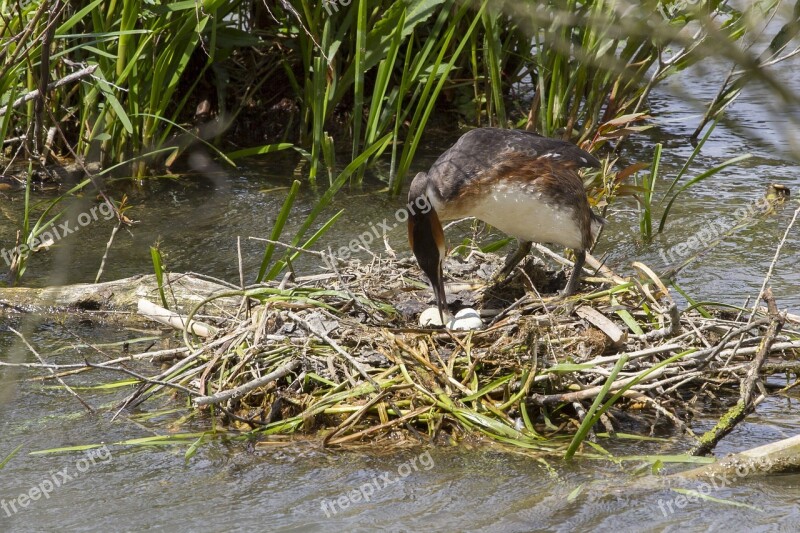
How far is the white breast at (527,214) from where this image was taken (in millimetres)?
4566

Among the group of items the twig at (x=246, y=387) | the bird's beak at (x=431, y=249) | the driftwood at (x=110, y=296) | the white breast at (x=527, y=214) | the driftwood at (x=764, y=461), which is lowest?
the driftwood at (x=764, y=461)

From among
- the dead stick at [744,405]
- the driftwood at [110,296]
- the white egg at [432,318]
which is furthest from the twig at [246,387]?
the dead stick at [744,405]

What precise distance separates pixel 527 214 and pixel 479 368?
975mm

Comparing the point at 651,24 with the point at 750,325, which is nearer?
the point at 651,24

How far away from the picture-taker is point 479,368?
398cm

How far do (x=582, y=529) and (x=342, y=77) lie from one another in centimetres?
454

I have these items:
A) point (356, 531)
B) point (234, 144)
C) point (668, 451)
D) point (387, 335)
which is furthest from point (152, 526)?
point (234, 144)

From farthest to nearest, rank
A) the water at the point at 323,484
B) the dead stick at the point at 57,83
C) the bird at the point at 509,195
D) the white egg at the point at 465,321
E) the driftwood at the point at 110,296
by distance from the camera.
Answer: the dead stick at the point at 57,83, the driftwood at the point at 110,296, the bird at the point at 509,195, the white egg at the point at 465,321, the water at the point at 323,484

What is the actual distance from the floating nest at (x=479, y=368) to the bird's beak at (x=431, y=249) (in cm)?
21

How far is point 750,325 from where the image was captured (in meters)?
3.54

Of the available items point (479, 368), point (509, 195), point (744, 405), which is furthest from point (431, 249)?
point (744, 405)

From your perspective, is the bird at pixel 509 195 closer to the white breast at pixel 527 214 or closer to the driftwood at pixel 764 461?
the white breast at pixel 527 214

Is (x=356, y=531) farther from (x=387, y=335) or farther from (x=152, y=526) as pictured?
(x=387, y=335)

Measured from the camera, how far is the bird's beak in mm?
4535
